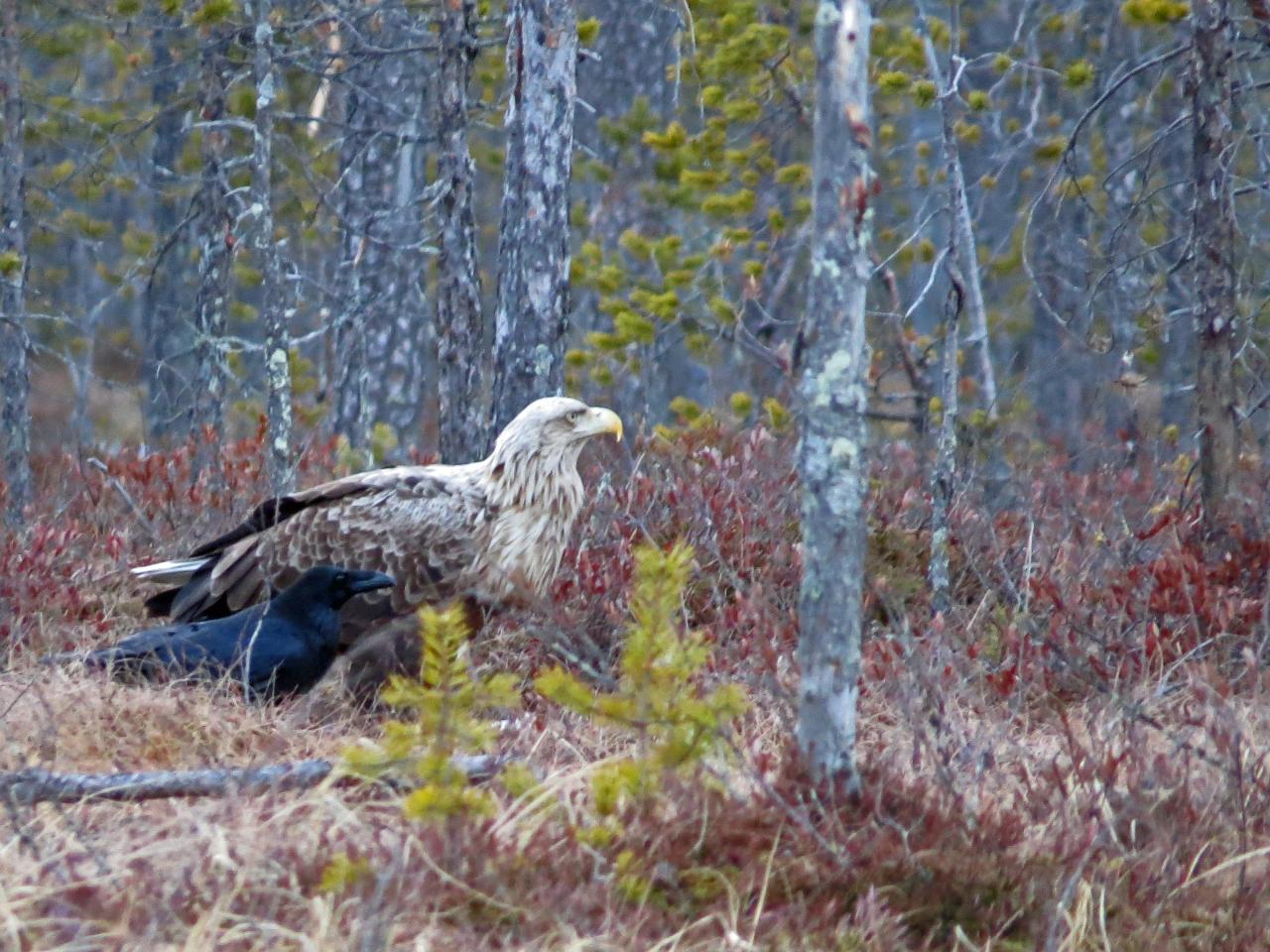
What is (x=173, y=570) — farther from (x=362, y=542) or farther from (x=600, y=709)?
(x=600, y=709)

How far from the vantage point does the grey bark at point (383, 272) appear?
43.8ft

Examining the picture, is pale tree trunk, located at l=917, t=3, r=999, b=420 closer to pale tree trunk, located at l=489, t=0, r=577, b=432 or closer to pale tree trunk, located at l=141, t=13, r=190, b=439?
pale tree trunk, located at l=489, t=0, r=577, b=432

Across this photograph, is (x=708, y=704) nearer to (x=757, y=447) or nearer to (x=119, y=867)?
(x=119, y=867)

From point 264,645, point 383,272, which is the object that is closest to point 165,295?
point 383,272

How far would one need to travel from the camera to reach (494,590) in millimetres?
7574

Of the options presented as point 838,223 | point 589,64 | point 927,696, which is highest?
point 589,64

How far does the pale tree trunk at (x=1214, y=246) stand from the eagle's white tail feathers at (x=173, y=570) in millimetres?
5007

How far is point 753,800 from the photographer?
4.71m

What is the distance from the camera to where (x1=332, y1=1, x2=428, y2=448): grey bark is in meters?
13.3

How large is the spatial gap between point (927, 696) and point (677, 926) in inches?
56.8

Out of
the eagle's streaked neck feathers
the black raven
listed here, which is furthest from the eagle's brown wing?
the black raven

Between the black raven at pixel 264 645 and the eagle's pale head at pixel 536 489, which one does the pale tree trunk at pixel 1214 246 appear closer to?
the eagle's pale head at pixel 536 489

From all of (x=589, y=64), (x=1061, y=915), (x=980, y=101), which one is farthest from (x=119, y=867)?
(x=589, y=64)

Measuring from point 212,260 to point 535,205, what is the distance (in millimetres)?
3980
